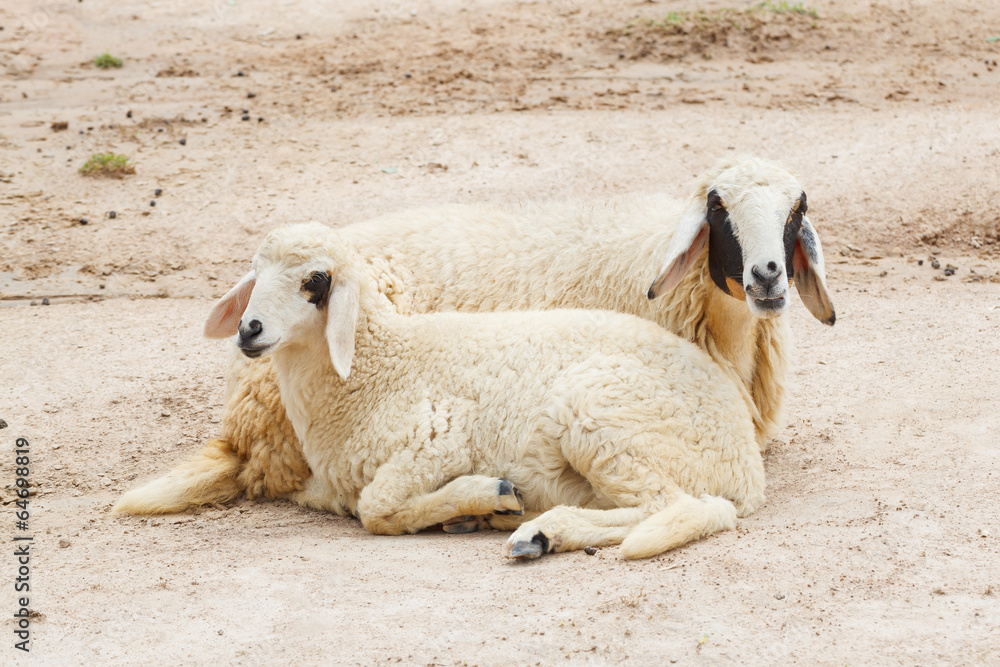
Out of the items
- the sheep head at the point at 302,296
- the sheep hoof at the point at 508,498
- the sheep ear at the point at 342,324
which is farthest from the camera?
the sheep ear at the point at 342,324

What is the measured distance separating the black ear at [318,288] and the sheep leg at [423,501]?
0.98 meters

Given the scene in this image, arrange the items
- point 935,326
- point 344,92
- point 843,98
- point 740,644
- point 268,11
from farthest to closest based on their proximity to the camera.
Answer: point 268,11, point 344,92, point 843,98, point 935,326, point 740,644

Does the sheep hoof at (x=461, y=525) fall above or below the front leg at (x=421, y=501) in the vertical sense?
below

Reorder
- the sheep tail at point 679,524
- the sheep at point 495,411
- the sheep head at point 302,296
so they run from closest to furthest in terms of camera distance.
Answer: the sheep tail at point 679,524 → the sheep at point 495,411 → the sheep head at point 302,296

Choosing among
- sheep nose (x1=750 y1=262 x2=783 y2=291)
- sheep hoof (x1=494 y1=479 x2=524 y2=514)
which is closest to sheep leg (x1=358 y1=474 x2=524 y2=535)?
sheep hoof (x1=494 y1=479 x2=524 y2=514)

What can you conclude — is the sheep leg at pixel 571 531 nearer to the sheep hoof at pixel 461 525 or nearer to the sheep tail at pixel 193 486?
the sheep hoof at pixel 461 525

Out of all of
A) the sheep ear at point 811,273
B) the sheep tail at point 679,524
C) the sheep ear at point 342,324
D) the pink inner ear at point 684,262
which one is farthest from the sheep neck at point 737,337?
the sheep ear at point 342,324

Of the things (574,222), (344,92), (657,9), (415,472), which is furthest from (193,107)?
(415,472)

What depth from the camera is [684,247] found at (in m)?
5.75

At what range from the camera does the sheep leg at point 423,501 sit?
5.32 metres

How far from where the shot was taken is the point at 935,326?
7863 mm

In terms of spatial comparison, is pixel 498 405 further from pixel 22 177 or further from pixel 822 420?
pixel 22 177

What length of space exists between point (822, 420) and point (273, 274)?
11.9 ft

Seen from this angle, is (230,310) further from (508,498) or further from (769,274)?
(769,274)
